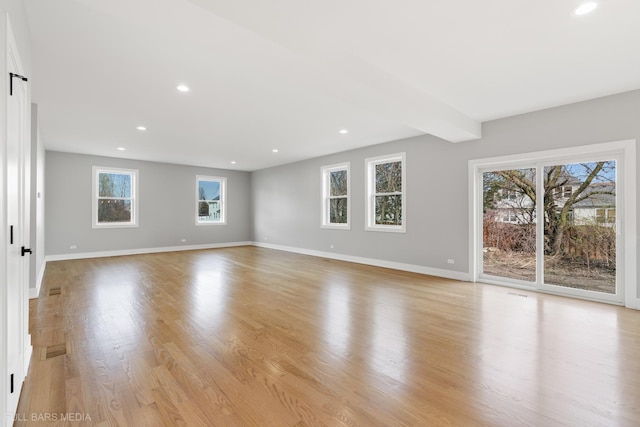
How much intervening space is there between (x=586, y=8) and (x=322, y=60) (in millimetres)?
1995

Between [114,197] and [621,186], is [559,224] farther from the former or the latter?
[114,197]

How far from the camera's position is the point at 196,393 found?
1.95 m

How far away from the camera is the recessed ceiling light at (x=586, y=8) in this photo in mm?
2201

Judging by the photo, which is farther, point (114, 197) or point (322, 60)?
point (114, 197)

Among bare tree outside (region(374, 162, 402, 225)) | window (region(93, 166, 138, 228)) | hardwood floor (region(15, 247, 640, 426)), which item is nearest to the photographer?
hardwood floor (region(15, 247, 640, 426))

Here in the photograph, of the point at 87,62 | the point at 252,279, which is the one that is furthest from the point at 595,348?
the point at 87,62

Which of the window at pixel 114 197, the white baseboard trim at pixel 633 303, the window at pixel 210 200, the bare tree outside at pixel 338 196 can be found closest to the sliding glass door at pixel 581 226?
the white baseboard trim at pixel 633 303

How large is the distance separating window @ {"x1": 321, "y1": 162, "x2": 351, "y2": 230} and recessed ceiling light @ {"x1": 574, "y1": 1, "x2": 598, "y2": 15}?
522cm

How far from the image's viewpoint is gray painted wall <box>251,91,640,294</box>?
399cm

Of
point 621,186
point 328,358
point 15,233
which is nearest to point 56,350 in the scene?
point 15,233

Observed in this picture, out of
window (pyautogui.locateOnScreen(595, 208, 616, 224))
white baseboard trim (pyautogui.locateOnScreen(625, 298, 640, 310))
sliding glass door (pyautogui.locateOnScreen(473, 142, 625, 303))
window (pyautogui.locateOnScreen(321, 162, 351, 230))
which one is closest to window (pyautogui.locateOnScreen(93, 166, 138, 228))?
window (pyautogui.locateOnScreen(321, 162, 351, 230))

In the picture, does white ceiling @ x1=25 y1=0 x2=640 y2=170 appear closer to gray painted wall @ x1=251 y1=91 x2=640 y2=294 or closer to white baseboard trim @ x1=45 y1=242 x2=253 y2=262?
gray painted wall @ x1=251 y1=91 x2=640 y2=294

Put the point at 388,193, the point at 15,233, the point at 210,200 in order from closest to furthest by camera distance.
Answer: the point at 15,233, the point at 388,193, the point at 210,200

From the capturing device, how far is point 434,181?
5.68 m
